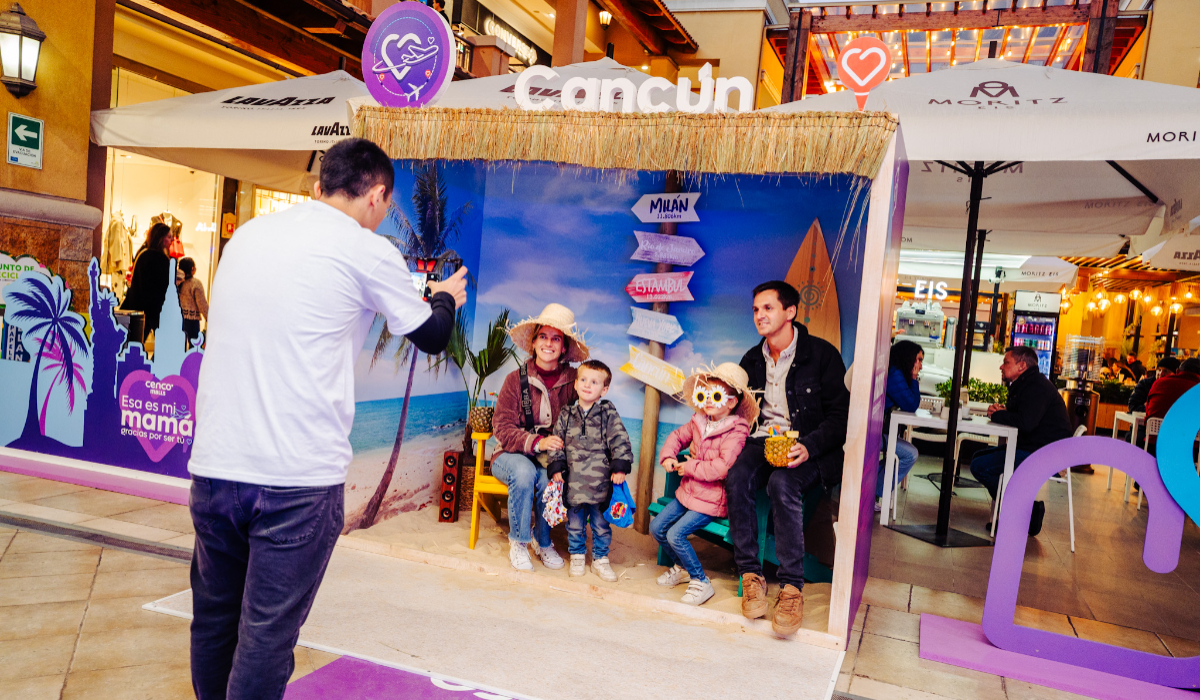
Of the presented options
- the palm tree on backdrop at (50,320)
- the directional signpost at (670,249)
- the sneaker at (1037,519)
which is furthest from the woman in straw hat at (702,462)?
the palm tree on backdrop at (50,320)

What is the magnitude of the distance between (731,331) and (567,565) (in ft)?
5.85

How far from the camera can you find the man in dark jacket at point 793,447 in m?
3.55

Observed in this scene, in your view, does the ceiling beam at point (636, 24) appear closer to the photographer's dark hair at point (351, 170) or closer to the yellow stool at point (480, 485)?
the yellow stool at point (480, 485)

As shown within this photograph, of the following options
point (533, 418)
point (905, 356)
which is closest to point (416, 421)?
point (533, 418)

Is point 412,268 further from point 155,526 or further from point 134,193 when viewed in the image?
point 134,193

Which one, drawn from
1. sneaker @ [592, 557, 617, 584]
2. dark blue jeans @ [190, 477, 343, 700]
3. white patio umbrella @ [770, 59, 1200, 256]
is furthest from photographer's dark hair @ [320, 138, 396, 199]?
white patio umbrella @ [770, 59, 1200, 256]

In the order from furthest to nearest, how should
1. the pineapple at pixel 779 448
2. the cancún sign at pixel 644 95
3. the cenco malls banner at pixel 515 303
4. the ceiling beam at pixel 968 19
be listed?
the ceiling beam at pixel 968 19 < the cenco malls banner at pixel 515 303 < the cancún sign at pixel 644 95 < the pineapple at pixel 779 448

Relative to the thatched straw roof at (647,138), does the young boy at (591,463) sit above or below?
below

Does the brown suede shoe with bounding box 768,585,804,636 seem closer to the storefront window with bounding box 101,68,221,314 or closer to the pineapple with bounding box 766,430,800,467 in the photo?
the pineapple with bounding box 766,430,800,467

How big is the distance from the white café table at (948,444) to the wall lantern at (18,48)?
7.04 m

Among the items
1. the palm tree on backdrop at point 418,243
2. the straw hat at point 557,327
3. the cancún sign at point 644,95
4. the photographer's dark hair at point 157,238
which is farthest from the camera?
the photographer's dark hair at point 157,238

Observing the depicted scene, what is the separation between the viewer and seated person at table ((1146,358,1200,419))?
7203mm

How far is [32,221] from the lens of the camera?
19.7 ft

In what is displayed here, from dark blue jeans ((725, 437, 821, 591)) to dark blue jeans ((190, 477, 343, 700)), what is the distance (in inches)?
87.7
